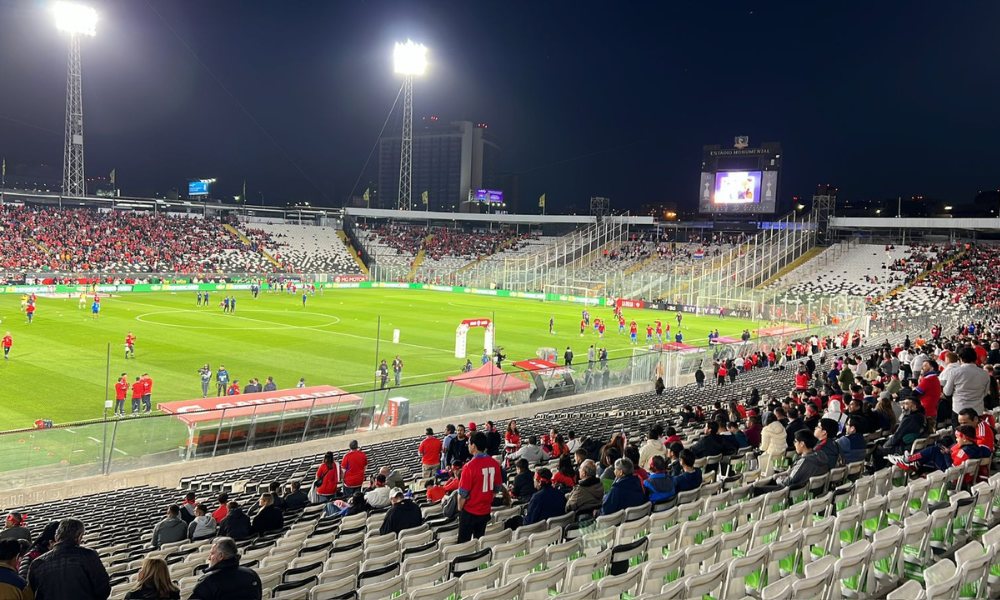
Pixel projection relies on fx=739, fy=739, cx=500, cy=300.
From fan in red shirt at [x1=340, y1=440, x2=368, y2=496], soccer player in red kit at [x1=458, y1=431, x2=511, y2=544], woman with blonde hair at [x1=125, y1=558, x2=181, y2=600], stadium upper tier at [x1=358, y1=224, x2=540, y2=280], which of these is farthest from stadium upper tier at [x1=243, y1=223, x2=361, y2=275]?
woman with blonde hair at [x1=125, y1=558, x2=181, y2=600]

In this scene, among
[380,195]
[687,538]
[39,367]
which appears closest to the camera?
[687,538]

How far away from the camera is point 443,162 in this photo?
542 feet

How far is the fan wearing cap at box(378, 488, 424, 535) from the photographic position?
8.13 m

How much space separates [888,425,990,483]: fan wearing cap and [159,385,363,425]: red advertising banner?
515 inches

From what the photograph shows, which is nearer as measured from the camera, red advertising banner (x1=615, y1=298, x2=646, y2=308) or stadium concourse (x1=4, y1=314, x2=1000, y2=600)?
stadium concourse (x1=4, y1=314, x2=1000, y2=600)

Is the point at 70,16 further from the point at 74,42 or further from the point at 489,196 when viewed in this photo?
the point at 489,196

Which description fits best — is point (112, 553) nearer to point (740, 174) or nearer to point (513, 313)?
point (513, 313)

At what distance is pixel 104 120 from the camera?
356 ft

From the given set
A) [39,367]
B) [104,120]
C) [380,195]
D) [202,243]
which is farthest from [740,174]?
[380,195]

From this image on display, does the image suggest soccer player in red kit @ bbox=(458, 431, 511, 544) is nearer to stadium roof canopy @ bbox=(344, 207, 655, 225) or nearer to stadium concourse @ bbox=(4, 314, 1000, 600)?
stadium concourse @ bbox=(4, 314, 1000, 600)

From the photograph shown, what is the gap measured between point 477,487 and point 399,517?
0.93 metres

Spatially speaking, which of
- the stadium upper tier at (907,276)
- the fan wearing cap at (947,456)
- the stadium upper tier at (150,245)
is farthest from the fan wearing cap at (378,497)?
the stadium upper tier at (150,245)

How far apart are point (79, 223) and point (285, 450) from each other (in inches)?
2674

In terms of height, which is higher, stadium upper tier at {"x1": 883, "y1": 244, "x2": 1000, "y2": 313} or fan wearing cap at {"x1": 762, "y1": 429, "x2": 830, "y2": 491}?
stadium upper tier at {"x1": 883, "y1": 244, "x2": 1000, "y2": 313}
